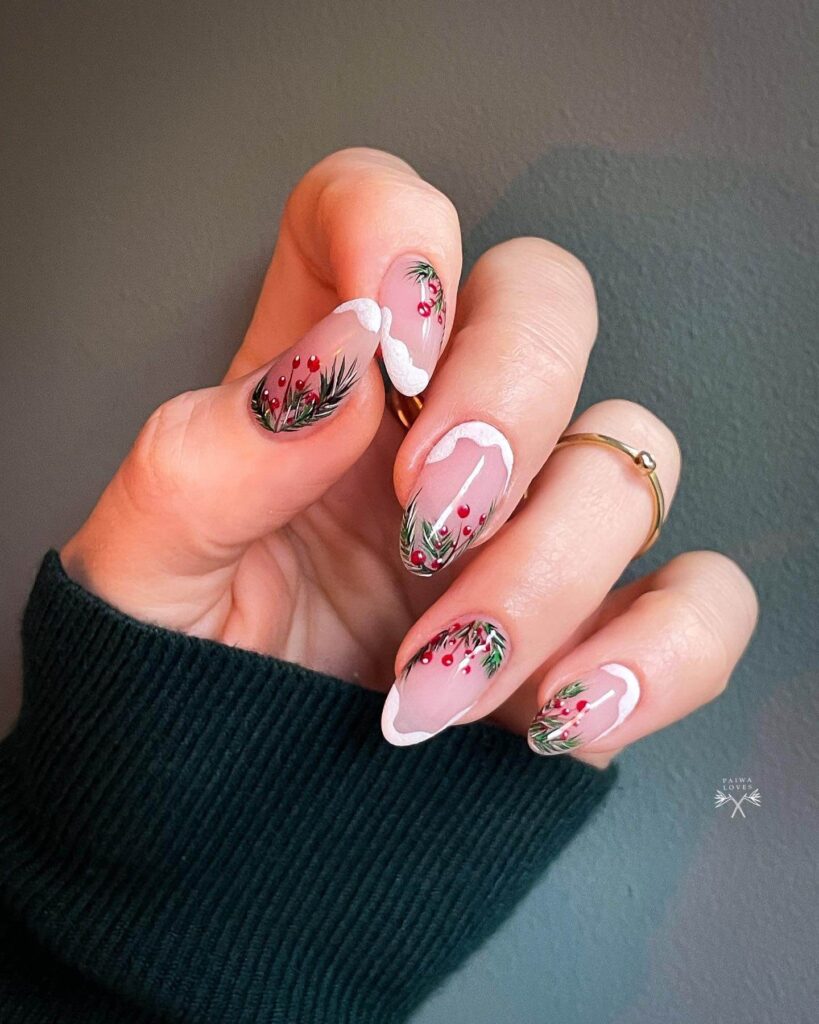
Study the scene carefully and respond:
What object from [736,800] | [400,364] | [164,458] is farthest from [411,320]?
[736,800]

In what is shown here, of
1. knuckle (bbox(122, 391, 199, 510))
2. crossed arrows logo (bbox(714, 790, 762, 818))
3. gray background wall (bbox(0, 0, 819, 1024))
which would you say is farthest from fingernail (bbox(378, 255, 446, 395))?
crossed arrows logo (bbox(714, 790, 762, 818))

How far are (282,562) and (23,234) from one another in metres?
0.47

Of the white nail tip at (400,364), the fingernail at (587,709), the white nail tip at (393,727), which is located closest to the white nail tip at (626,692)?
the fingernail at (587,709)

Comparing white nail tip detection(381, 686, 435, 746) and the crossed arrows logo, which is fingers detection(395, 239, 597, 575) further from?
the crossed arrows logo

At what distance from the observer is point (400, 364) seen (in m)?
0.43

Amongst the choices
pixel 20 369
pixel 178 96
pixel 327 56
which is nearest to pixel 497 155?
pixel 327 56

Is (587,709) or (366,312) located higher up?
(366,312)

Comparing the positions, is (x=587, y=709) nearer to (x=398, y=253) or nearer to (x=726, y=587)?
(x=726, y=587)

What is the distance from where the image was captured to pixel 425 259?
0.43m

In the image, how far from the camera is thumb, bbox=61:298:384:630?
1.34 ft

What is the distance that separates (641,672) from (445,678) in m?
0.13

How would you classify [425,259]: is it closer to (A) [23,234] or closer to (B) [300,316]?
(B) [300,316]

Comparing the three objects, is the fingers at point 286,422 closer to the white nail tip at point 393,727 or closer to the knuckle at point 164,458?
the knuckle at point 164,458

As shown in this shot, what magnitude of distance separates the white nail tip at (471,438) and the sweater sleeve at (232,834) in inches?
7.1
